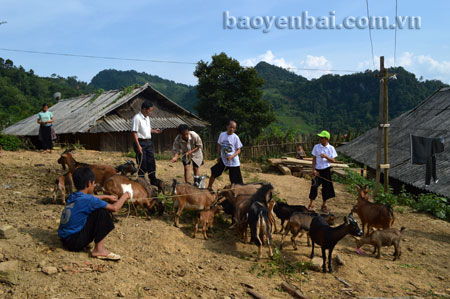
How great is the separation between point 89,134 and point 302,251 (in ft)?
50.7

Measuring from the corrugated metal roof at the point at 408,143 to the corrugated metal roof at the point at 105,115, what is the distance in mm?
10100

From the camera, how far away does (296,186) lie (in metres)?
12.2

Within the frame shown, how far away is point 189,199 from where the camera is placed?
20.6 feet

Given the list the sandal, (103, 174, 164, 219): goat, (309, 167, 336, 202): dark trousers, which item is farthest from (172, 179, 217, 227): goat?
(309, 167, 336, 202): dark trousers

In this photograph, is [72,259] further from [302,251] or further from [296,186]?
[296,186]

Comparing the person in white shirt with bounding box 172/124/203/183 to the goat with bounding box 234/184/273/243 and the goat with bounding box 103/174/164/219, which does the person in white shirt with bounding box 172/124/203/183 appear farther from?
the goat with bounding box 234/184/273/243

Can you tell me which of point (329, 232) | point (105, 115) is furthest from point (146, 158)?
point (105, 115)

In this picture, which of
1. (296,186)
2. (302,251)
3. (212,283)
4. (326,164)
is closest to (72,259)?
(212,283)

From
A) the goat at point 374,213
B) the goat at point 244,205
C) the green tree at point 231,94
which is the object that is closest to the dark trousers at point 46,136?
the goat at point 244,205

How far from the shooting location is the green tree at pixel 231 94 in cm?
2613

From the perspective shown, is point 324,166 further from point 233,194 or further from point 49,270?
point 49,270

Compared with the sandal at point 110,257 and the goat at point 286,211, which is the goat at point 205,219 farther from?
the sandal at point 110,257

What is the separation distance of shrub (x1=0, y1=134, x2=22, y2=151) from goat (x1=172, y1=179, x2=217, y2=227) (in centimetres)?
1043

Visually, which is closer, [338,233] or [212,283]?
[212,283]
